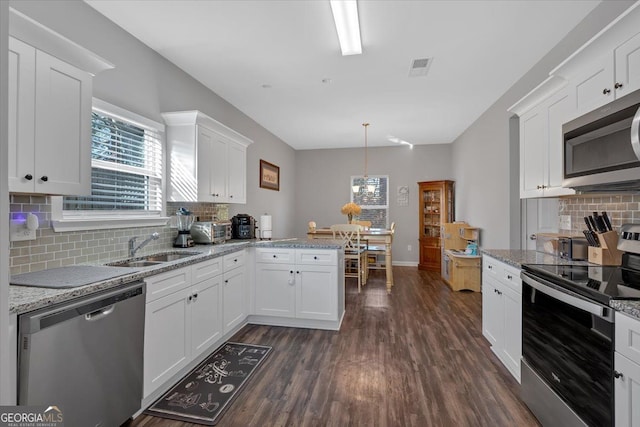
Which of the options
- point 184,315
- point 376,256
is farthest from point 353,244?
point 184,315

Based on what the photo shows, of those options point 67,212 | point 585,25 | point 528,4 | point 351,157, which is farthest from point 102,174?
point 351,157

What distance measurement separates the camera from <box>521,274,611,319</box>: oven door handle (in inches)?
52.4

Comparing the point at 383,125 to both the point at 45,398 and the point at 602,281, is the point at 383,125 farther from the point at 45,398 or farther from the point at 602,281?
the point at 45,398

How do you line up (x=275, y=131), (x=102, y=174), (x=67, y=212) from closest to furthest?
(x=67, y=212) < (x=102, y=174) < (x=275, y=131)

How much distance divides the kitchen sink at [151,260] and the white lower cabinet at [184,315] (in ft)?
0.87

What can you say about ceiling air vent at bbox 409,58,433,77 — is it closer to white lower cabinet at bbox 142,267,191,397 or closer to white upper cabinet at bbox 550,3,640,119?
white upper cabinet at bbox 550,3,640,119

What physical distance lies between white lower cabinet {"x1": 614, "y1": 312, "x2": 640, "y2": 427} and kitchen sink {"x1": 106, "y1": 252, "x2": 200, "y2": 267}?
2.63 meters

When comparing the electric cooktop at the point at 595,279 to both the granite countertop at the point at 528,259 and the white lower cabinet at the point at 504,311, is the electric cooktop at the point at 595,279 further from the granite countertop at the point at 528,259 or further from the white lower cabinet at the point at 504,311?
the white lower cabinet at the point at 504,311

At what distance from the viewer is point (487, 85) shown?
12.0 feet

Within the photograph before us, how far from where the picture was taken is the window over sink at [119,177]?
2.14 m

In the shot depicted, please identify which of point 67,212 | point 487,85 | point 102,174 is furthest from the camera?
point 487,85

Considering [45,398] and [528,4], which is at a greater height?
[528,4]

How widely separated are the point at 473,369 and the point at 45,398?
8.78 ft

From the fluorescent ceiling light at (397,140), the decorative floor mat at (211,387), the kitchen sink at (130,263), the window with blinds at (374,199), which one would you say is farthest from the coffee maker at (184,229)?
the window with blinds at (374,199)
